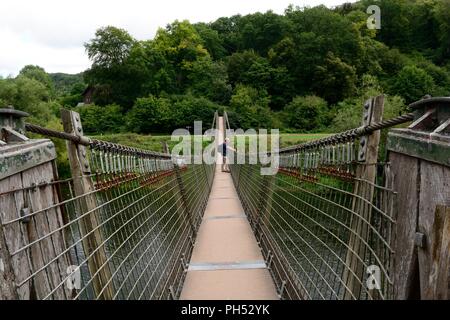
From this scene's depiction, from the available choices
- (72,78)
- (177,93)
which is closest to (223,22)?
(177,93)

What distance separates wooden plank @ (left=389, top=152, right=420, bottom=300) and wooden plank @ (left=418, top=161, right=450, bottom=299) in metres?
0.04

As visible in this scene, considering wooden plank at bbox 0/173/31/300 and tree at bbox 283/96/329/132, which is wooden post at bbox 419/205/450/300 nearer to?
wooden plank at bbox 0/173/31/300

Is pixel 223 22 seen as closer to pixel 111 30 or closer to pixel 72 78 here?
pixel 111 30

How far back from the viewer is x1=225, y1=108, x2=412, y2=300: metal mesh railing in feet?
5.36

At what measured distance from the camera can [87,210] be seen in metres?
2.02

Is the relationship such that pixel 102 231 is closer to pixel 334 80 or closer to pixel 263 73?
pixel 334 80

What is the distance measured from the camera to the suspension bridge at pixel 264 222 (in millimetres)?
1254

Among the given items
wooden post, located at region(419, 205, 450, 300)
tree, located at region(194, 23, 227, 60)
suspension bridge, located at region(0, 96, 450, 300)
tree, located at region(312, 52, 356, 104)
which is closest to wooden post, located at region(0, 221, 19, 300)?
suspension bridge, located at region(0, 96, 450, 300)

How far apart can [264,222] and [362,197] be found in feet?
8.35

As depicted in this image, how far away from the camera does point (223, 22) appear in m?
70.2

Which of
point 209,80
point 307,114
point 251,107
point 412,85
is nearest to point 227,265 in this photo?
point 307,114

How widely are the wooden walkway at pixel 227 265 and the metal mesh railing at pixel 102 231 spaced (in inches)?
5.2

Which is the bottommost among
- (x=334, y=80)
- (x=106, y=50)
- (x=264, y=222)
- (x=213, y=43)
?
(x=264, y=222)

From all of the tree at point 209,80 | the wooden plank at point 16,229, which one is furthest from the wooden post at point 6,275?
the tree at point 209,80
